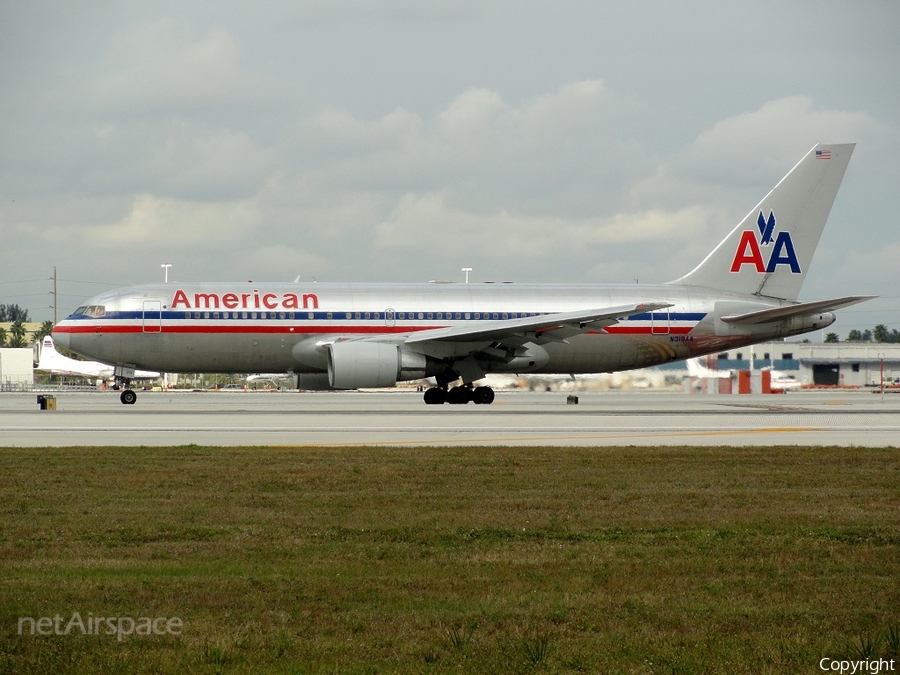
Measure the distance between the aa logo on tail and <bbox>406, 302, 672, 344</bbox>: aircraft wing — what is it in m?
7.62

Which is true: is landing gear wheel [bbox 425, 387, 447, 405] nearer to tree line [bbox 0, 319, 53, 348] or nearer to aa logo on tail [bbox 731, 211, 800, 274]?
aa logo on tail [bbox 731, 211, 800, 274]

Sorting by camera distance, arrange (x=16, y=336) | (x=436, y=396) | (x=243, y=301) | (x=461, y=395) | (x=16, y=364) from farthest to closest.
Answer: (x=16, y=336) → (x=16, y=364) → (x=436, y=396) → (x=461, y=395) → (x=243, y=301)

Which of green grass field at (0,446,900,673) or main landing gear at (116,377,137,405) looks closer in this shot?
green grass field at (0,446,900,673)

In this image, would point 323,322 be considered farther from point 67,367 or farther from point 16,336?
point 16,336

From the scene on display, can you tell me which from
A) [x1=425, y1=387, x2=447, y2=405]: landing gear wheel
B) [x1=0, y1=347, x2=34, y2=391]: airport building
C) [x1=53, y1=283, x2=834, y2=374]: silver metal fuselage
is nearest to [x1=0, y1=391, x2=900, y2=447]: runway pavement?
[x1=53, y1=283, x2=834, y2=374]: silver metal fuselage

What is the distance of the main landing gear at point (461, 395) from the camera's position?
1545 inches

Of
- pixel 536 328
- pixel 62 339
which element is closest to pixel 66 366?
pixel 62 339

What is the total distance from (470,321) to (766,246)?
42.0ft

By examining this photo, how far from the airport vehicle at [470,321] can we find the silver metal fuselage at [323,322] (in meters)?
0.05

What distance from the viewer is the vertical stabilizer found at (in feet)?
135

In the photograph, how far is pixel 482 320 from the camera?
38562mm

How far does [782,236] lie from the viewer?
41344mm

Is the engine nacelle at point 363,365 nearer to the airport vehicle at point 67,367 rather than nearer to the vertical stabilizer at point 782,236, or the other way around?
the vertical stabilizer at point 782,236

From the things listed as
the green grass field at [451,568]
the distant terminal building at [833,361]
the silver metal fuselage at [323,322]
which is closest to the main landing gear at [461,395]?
the silver metal fuselage at [323,322]
